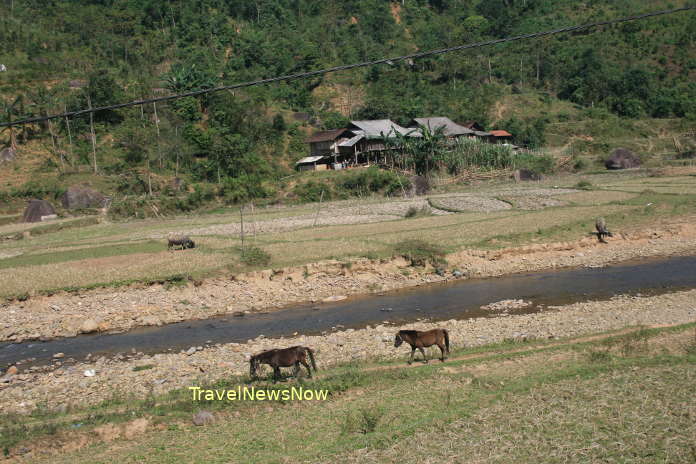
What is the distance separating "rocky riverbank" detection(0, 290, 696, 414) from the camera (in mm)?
14422

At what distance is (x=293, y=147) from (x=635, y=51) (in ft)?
198

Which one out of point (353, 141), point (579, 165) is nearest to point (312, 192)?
point (353, 141)

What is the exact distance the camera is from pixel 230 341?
60.8 feet

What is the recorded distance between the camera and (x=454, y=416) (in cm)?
1029

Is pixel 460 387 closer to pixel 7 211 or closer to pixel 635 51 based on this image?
pixel 7 211

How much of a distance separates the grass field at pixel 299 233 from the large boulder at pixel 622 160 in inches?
595

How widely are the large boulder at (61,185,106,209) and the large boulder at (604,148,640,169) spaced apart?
4816cm

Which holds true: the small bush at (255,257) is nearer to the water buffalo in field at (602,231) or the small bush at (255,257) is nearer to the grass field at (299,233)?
the grass field at (299,233)

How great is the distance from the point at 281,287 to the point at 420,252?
6.41 m

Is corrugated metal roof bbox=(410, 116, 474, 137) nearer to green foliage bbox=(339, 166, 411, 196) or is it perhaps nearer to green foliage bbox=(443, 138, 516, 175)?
green foliage bbox=(443, 138, 516, 175)

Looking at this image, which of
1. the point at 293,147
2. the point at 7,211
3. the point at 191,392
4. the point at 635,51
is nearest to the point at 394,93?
the point at 293,147

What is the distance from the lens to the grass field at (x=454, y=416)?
359 inches

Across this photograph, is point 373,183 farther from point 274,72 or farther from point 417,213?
point 274,72

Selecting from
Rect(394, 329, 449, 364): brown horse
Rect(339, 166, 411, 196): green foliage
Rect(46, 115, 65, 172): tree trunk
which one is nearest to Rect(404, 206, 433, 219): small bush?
Rect(339, 166, 411, 196): green foliage
